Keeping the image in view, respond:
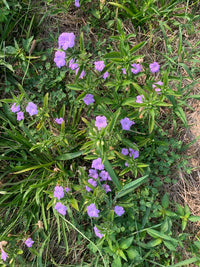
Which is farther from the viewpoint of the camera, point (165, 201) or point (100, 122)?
point (165, 201)

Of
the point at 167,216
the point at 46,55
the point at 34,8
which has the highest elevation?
the point at 34,8

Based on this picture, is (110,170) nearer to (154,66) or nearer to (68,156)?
(68,156)

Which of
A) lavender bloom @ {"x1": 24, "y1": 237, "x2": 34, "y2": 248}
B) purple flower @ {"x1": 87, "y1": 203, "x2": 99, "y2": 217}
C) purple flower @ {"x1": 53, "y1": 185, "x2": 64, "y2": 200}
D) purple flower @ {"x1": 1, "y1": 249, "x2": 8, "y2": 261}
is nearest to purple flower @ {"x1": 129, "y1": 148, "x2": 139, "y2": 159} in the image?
purple flower @ {"x1": 87, "y1": 203, "x2": 99, "y2": 217}

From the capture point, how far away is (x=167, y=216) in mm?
3076

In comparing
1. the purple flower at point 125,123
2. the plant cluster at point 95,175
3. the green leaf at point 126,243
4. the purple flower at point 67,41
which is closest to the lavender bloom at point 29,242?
the plant cluster at point 95,175

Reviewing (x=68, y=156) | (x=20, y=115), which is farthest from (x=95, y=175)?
(x=20, y=115)

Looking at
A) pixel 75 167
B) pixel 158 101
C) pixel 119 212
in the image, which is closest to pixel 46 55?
pixel 75 167

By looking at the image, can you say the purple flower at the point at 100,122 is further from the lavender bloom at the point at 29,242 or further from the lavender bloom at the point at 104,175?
the lavender bloom at the point at 29,242

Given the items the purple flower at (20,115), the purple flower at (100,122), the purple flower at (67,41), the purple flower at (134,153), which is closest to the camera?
the purple flower at (67,41)

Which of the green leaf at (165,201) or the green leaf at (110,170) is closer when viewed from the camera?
the green leaf at (110,170)

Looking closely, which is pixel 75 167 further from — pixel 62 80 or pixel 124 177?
pixel 62 80

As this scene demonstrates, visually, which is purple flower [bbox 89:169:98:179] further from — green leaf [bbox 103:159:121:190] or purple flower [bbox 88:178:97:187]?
green leaf [bbox 103:159:121:190]

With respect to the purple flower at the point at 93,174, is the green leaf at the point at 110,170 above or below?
above

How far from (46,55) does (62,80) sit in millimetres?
433
